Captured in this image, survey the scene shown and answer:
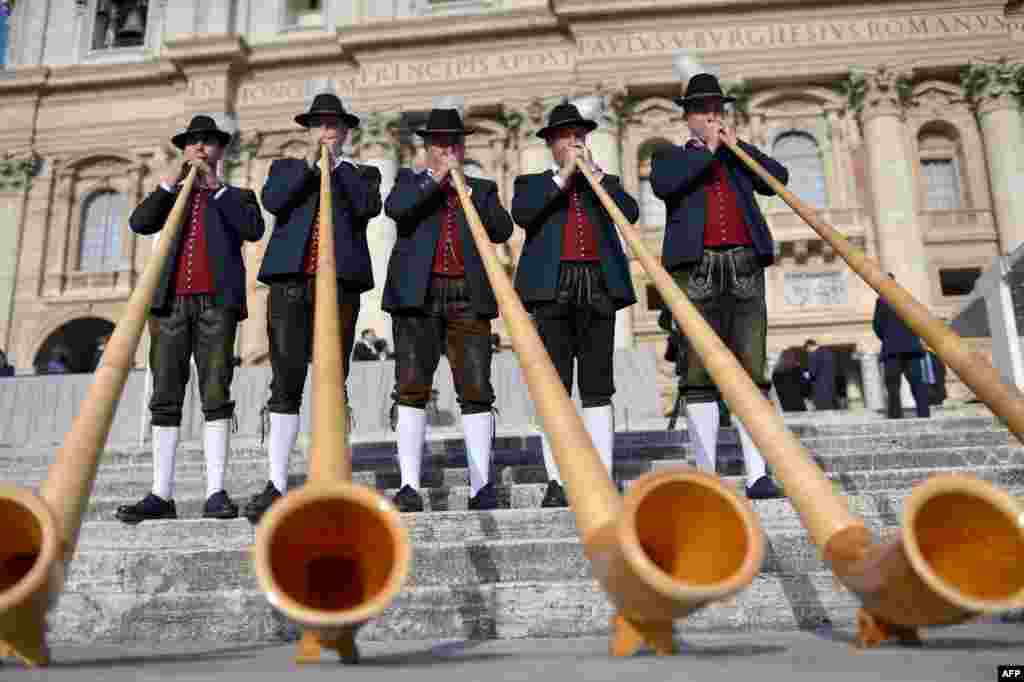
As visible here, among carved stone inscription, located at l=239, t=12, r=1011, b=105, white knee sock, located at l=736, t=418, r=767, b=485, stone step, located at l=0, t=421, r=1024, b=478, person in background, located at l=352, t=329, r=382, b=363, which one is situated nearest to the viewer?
white knee sock, located at l=736, t=418, r=767, b=485

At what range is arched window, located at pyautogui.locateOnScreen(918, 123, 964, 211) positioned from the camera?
22.5m

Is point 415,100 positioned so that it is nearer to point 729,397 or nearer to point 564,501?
point 564,501

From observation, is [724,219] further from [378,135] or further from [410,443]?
[378,135]

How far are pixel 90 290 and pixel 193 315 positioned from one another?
21.9 m

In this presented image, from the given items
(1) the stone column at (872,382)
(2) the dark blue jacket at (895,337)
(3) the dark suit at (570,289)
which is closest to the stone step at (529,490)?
(3) the dark suit at (570,289)

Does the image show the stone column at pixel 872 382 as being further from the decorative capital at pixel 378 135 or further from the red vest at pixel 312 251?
the red vest at pixel 312 251

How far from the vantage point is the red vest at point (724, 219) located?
4660mm

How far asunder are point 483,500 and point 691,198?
200 centimetres

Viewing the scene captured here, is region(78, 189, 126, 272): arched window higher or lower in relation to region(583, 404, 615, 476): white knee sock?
higher

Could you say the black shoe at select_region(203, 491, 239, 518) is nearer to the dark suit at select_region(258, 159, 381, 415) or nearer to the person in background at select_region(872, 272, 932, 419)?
the dark suit at select_region(258, 159, 381, 415)

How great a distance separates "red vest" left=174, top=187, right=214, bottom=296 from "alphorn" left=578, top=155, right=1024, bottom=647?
3425 millimetres

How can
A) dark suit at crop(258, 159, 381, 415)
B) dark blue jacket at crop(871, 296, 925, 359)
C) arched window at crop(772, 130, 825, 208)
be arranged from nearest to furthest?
dark suit at crop(258, 159, 381, 415)
dark blue jacket at crop(871, 296, 925, 359)
arched window at crop(772, 130, 825, 208)

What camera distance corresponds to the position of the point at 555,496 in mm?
4281

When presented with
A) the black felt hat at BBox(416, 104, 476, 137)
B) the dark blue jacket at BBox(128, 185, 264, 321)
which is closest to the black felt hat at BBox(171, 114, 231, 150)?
the dark blue jacket at BBox(128, 185, 264, 321)
